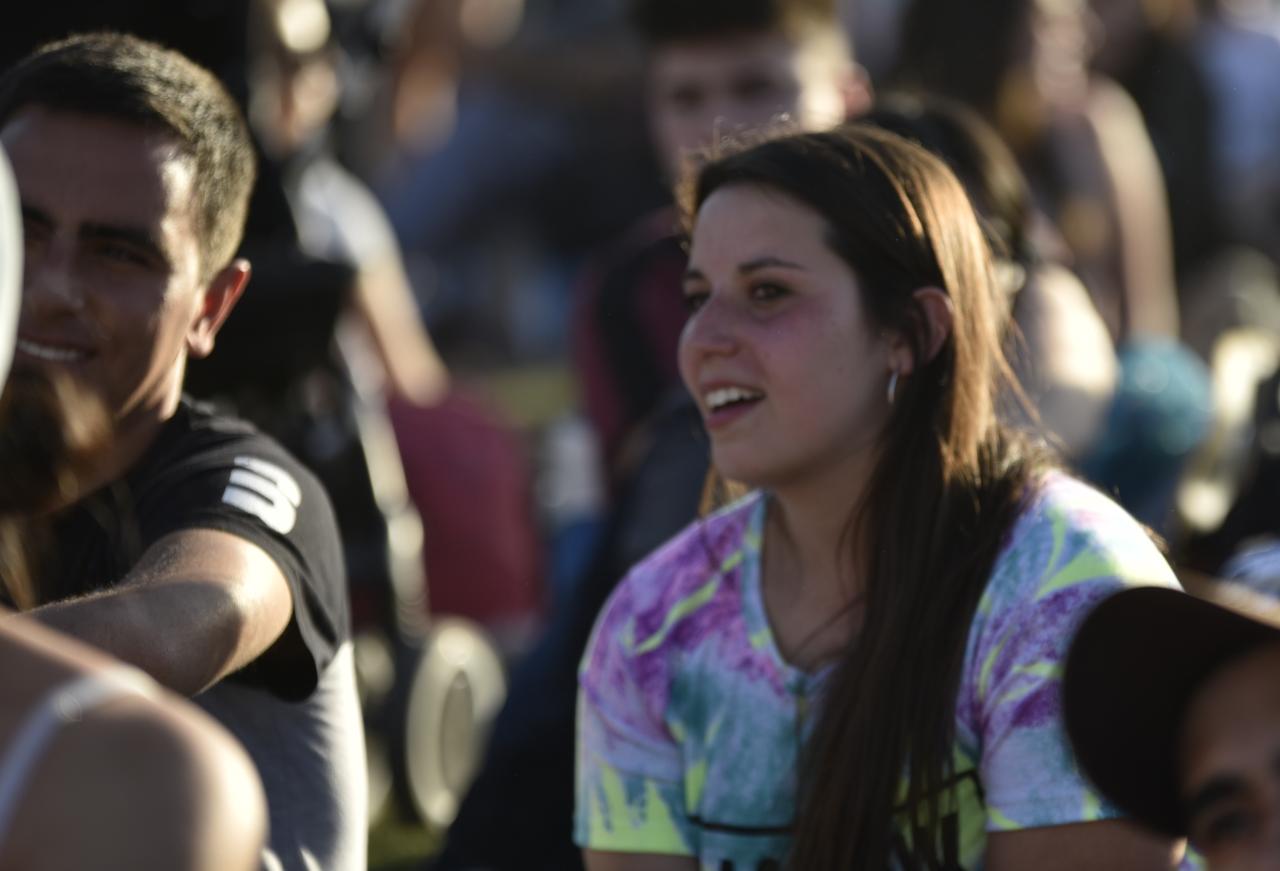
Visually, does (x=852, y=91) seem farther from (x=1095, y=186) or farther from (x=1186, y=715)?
(x=1186, y=715)

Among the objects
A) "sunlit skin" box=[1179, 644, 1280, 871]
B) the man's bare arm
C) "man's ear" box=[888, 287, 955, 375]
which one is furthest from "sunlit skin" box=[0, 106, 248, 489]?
"sunlit skin" box=[1179, 644, 1280, 871]

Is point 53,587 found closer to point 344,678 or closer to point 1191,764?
point 344,678

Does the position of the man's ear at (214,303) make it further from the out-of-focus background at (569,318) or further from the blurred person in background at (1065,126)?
the blurred person in background at (1065,126)

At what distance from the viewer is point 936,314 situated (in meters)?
2.97

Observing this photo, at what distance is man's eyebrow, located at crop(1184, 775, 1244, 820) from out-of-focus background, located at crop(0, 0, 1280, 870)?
5.77 feet

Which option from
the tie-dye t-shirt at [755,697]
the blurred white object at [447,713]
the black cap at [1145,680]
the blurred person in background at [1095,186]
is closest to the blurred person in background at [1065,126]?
the blurred person in background at [1095,186]

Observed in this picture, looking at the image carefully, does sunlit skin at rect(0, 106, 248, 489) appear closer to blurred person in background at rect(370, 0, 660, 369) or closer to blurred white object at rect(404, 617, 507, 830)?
blurred white object at rect(404, 617, 507, 830)

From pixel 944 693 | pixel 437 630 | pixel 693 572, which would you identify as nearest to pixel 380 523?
pixel 437 630

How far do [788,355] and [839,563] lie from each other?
302 mm

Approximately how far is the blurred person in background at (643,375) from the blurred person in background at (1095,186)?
0.39 metres

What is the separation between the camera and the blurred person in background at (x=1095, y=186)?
14.9 ft

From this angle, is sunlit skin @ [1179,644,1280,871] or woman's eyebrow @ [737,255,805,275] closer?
sunlit skin @ [1179,644,1280,871]

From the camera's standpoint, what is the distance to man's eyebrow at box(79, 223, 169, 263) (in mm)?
2729

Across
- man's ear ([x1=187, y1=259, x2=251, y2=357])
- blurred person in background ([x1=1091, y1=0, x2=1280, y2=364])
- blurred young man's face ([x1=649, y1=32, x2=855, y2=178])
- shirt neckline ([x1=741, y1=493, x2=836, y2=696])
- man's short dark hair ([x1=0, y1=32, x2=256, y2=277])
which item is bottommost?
blurred person in background ([x1=1091, y1=0, x2=1280, y2=364])
